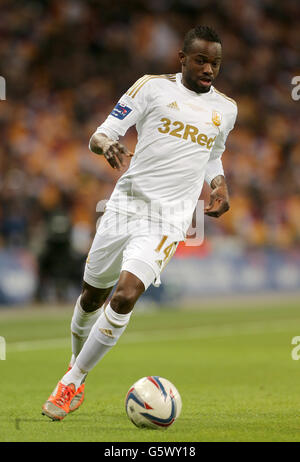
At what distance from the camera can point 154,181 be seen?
5.89 metres

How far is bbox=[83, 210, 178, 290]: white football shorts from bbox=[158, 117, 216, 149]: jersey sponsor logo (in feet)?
2.12

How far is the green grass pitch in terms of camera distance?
207 inches

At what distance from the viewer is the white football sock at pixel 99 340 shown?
5559 millimetres

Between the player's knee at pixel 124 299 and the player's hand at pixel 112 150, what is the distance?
0.81 metres

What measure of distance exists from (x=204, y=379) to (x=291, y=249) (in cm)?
1337

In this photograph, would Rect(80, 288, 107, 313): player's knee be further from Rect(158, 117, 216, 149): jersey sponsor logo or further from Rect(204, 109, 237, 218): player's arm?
Rect(158, 117, 216, 149): jersey sponsor logo

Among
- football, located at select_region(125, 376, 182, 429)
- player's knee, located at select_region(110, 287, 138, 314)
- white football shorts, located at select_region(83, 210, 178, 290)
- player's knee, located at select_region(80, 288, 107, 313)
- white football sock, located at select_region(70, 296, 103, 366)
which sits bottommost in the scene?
football, located at select_region(125, 376, 182, 429)

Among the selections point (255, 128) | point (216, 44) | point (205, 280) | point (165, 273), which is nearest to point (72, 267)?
point (165, 273)

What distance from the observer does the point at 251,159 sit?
21.9m

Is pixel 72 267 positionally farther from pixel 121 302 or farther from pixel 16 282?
A: pixel 121 302

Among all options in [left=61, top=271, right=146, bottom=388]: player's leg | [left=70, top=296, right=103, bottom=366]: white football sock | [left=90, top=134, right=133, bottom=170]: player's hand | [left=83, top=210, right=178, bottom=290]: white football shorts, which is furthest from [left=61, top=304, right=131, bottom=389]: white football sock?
[left=90, top=134, right=133, bottom=170]: player's hand

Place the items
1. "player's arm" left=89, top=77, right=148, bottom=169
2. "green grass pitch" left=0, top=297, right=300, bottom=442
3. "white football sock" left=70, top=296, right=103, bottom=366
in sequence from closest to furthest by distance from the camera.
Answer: "green grass pitch" left=0, top=297, right=300, bottom=442, "player's arm" left=89, top=77, right=148, bottom=169, "white football sock" left=70, top=296, right=103, bottom=366

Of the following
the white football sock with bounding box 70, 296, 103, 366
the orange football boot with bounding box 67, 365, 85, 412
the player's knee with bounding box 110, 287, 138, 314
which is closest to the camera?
the player's knee with bounding box 110, 287, 138, 314

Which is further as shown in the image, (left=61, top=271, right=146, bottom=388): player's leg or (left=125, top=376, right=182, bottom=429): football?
(left=61, top=271, right=146, bottom=388): player's leg
